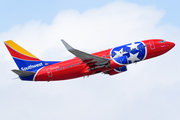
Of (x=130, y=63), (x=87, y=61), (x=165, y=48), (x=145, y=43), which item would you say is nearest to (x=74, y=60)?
(x=87, y=61)

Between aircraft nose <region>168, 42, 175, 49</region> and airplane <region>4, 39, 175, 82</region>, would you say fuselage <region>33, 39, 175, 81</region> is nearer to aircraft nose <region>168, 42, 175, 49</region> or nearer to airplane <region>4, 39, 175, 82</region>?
airplane <region>4, 39, 175, 82</region>

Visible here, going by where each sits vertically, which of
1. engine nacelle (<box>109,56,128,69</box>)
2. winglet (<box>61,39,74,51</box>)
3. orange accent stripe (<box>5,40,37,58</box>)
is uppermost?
orange accent stripe (<box>5,40,37,58</box>)

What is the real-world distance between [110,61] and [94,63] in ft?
9.75

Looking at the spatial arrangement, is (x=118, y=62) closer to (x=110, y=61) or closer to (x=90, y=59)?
(x=110, y=61)

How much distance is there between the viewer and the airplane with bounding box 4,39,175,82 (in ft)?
164

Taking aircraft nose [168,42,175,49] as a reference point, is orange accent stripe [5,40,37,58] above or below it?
above

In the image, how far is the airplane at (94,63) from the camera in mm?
49844

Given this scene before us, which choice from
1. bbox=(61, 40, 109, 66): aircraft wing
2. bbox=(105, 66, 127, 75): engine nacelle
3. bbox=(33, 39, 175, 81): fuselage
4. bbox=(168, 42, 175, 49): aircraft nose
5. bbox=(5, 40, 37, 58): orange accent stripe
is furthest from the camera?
bbox=(5, 40, 37, 58): orange accent stripe

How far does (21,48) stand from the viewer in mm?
55844

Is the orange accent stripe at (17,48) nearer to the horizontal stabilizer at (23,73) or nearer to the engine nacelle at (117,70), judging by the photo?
the horizontal stabilizer at (23,73)

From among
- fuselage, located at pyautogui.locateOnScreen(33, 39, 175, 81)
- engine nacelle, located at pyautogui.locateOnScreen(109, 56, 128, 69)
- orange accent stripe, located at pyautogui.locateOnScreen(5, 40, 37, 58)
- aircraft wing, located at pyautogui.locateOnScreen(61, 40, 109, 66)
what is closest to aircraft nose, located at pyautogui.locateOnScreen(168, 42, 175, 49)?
fuselage, located at pyautogui.locateOnScreen(33, 39, 175, 81)

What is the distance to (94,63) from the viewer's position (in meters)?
50.0

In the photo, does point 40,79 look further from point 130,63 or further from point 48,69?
point 130,63

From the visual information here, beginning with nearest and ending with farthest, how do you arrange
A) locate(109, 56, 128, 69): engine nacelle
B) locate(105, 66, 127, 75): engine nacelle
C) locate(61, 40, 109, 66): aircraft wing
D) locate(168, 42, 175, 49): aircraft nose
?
locate(61, 40, 109, 66): aircraft wing, locate(109, 56, 128, 69): engine nacelle, locate(168, 42, 175, 49): aircraft nose, locate(105, 66, 127, 75): engine nacelle
